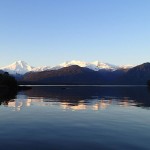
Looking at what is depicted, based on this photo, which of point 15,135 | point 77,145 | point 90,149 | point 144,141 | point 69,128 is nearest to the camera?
point 90,149

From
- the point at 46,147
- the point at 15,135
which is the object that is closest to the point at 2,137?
the point at 15,135

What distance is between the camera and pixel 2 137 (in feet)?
125

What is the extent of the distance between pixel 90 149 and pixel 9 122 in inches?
954

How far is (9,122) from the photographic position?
171 feet

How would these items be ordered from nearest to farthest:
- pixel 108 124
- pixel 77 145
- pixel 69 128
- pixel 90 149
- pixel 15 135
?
pixel 90 149, pixel 77 145, pixel 15 135, pixel 69 128, pixel 108 124

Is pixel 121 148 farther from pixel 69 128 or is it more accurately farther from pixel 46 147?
pixel 69 128

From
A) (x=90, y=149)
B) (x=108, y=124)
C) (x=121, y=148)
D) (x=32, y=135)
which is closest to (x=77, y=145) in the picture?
(x=90, y=149)

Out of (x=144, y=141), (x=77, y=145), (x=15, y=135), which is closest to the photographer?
(x=77, y=145)

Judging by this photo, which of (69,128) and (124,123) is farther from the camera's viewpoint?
(124,123)

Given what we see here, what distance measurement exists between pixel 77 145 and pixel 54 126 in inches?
584

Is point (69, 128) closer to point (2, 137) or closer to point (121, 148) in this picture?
point (2, 137)

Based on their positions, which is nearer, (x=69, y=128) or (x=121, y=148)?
(x=121, y=148)

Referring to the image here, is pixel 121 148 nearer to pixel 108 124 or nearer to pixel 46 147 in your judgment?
pixel 46 147

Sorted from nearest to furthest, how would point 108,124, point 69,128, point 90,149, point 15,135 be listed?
point 90,149
point 15,135
point 69,128
point 108,124
